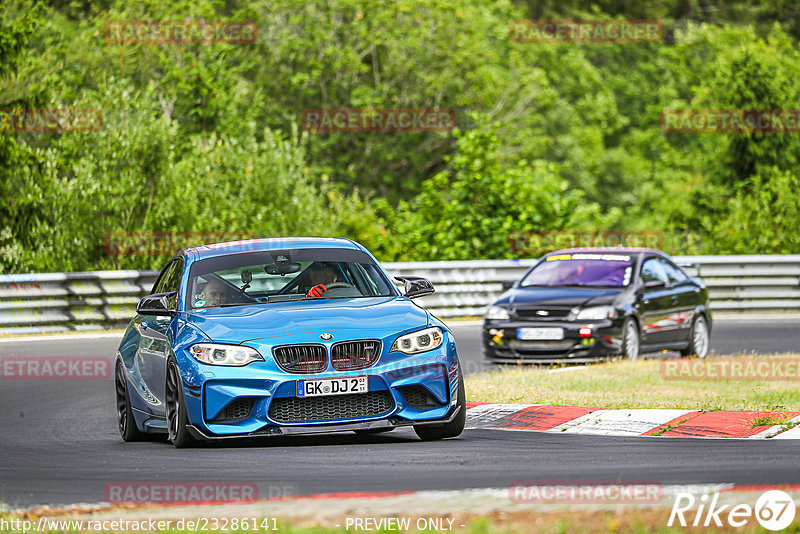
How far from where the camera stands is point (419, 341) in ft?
31.2

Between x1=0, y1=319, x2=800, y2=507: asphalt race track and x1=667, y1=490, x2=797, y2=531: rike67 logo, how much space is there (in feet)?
2.83

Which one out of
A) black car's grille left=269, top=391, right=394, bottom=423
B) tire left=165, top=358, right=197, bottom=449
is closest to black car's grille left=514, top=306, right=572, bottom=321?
tire left=165, top=358, right=197, bottom=449

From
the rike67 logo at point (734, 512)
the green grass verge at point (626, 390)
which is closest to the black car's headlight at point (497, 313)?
the green grass verge at point (626, 390)

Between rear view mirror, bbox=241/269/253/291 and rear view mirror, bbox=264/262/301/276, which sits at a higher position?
rear view mirror, bbox=264/262/301/276

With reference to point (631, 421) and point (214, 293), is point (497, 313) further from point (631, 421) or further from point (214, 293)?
point (214, 293)

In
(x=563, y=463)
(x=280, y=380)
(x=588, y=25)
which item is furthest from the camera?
(x=588, y=25)

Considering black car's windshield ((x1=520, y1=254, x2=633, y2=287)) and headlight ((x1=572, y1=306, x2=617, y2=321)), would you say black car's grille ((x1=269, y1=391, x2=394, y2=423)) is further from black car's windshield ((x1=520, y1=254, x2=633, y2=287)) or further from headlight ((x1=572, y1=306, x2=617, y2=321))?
black car's windshield ((x1=520, y1=254, x2=633, y2=287))

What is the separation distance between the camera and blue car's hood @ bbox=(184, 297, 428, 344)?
9391mm

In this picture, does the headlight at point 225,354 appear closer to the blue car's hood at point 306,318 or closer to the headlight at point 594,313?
the blue car's hood at point 306,318

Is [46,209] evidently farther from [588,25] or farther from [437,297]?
[588,25]

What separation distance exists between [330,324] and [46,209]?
17204 millimetres

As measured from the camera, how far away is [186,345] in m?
9.55

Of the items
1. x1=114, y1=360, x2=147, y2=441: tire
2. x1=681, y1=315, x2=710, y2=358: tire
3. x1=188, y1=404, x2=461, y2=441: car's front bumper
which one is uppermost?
x1=188, y1=404, x2=461, y2=441: car's front bumper

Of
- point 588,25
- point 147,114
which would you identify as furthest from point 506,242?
point 588,25
